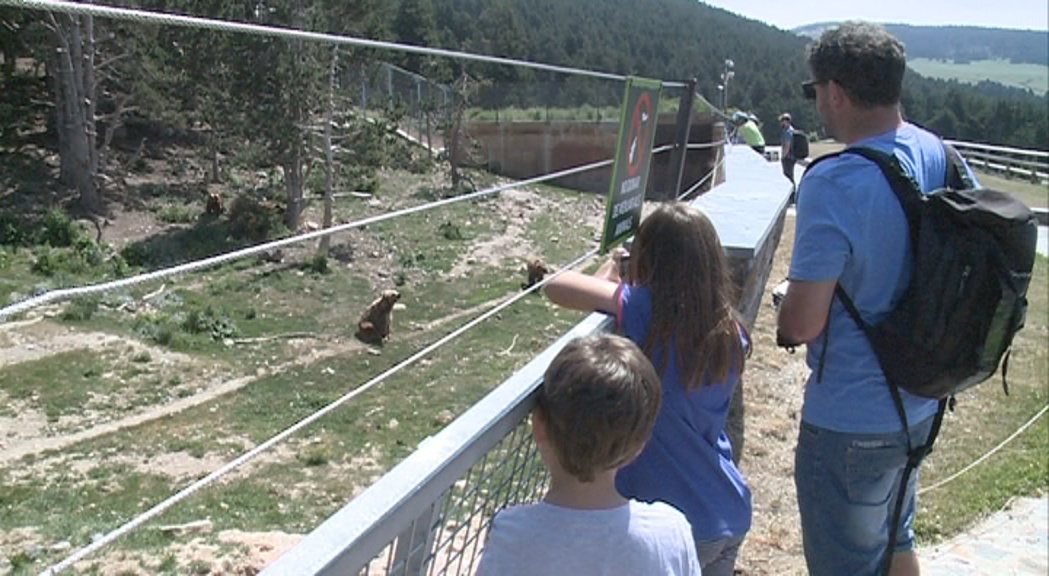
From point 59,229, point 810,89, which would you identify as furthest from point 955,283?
point 59,229

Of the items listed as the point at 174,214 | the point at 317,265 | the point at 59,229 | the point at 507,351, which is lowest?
the point at 317,265

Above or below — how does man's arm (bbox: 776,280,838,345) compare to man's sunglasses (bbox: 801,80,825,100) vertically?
below

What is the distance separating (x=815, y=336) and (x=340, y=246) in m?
19.2

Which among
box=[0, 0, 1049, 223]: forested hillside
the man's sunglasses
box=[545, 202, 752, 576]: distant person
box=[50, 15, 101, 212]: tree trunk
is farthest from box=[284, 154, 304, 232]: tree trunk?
box=[545, 202, 752, 576]: distant person

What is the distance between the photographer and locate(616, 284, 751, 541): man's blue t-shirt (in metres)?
1.79

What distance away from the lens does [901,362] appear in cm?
185

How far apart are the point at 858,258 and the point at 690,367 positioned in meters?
0.39

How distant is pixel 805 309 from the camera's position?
5.99 feet

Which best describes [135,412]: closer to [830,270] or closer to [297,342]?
[297,342]

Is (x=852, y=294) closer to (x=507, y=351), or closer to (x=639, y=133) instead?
(x=639, y=133)

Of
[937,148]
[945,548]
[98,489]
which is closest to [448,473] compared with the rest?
[937,148]

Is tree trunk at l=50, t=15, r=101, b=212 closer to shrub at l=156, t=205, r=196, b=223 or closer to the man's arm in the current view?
the man's arm

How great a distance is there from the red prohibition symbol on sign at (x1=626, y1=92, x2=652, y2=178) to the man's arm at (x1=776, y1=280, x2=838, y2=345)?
1.17 m

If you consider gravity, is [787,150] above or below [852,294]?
below
